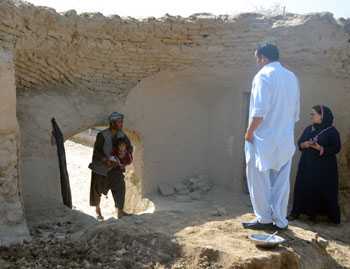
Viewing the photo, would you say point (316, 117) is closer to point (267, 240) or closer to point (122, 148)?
point (122, 148)

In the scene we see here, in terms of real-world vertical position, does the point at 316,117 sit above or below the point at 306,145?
above

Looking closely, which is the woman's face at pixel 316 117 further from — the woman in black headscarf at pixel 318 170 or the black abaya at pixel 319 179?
the black abaya at pixel 319 179

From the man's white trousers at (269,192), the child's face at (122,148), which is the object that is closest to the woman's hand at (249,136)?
the man's white trousers at (269,192)

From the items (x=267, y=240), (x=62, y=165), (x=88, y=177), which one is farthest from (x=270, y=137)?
(x=88, y=177)

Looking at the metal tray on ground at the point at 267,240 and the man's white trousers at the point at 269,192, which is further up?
the man's white trousers at the point at 269,192

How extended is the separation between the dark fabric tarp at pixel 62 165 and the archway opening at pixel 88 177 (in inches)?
37.8

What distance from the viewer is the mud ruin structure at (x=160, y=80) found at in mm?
7133

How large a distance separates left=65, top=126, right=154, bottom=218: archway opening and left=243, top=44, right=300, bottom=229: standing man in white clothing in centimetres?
314

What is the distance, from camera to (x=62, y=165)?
290 inches

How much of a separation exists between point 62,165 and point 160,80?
84.0 inches

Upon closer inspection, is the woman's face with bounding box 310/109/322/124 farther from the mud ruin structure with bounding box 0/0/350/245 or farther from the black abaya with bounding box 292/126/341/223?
the mud ruin structure with bounding box 0/0/350/245

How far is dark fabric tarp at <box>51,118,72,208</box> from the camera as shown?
24.0 ft

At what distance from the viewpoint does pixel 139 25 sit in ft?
25.6

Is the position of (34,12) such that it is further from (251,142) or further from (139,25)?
(251,142)
